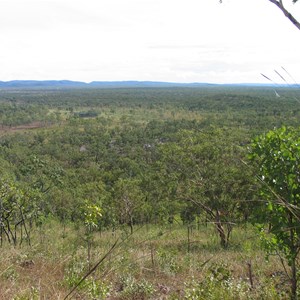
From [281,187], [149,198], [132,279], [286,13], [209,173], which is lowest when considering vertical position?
[149,198]

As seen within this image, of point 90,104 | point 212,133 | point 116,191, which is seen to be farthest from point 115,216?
point 90,104

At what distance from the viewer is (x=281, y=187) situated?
9.12 feet

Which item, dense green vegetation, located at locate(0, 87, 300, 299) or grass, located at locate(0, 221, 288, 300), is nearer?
grass, located at locate(0, 221, 288, 300)

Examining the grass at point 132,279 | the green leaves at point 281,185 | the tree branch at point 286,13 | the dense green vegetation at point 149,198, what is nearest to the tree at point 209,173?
the dense green vegetation at point 149,198

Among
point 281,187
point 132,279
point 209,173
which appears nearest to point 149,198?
point 209,173

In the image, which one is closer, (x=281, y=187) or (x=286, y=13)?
(x=286, y=13)

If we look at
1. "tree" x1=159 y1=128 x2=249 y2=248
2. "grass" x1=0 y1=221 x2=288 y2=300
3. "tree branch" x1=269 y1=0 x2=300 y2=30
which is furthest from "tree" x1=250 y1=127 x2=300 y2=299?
"tree" x1=159 y1=128 x2=249 y2=248

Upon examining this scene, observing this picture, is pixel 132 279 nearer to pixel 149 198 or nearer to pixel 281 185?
pixel 281 185

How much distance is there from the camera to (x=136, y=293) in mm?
3248

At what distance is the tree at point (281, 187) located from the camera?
2.69m

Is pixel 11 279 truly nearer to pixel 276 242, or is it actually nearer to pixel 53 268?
pixel 53 268

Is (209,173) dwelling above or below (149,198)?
above

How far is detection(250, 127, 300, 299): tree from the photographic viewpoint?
106 inches

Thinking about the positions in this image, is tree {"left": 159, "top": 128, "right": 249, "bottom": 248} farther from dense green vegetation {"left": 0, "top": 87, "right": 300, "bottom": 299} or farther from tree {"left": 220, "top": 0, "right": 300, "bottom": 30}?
tree {"left": 220, "top": 0, "right": 300, "bottom": 30}
